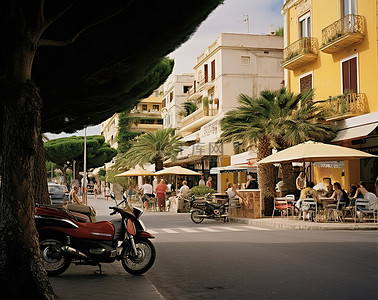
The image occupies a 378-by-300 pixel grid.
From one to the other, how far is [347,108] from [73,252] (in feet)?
58.9

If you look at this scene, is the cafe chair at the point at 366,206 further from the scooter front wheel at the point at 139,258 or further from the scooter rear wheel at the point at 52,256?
the scooter rear wheel at the point at 52,256

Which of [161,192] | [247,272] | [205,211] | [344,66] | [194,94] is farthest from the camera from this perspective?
[194,94]

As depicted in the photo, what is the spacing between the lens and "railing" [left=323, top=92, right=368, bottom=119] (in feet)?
77.5

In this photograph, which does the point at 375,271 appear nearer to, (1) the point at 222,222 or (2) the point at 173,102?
(1) the point at 222,222

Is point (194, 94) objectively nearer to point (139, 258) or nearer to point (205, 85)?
point (205, 85)

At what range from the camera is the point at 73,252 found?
8648mm

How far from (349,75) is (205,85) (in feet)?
76.5

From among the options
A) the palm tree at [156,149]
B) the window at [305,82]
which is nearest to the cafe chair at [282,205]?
the window at [305,82]

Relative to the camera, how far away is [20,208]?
6574 mm

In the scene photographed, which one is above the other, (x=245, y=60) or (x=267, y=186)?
(x=245, y=60)

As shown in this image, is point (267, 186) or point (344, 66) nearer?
point (267, 186)

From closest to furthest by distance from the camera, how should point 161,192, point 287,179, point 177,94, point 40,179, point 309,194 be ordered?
point 40,179 → point 309,194 → point 287,179 → point 161,192 → point 177,94

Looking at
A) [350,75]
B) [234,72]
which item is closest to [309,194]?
[350,75]

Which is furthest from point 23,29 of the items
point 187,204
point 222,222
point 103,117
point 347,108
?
point 187,204
